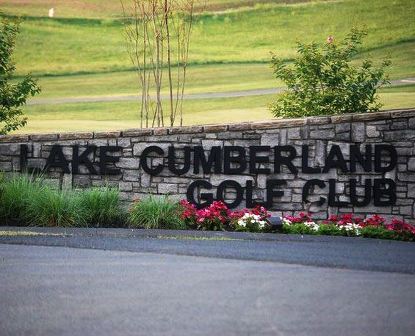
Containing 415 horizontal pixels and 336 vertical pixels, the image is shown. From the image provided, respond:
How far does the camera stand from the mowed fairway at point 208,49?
91.4 feet

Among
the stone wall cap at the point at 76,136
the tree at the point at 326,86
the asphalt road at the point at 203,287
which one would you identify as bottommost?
the asphalt road at the point at 203,287

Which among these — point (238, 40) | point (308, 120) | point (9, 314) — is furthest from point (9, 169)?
point (238, 40)

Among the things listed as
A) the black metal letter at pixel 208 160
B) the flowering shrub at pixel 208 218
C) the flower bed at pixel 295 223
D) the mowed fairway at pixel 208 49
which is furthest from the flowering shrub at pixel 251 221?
the mowed fairway at pixel 208 49

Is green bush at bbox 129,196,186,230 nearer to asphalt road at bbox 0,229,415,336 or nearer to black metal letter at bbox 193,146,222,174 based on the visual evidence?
black metal letter at bbox 193,146,222,174

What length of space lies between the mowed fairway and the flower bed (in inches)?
447

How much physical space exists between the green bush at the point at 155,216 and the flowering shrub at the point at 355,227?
171cm

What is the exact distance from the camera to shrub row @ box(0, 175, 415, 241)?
15117 mm

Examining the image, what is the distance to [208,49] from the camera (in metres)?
32.4

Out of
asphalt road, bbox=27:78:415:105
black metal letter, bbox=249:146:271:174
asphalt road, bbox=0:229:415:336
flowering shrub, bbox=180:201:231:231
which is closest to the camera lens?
asphalt road, bbox=0:229:415:336

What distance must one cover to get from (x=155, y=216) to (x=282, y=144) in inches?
104

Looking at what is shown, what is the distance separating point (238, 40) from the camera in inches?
1264

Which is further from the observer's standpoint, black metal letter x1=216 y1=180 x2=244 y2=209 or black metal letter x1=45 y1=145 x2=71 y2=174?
black metal letter x1=45 y1=145 x2=71 y2=174

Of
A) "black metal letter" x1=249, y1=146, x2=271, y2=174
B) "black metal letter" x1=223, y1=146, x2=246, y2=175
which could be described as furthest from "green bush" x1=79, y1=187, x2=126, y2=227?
"black metal letter" x1=249, y1=146, x2=271, y2=174

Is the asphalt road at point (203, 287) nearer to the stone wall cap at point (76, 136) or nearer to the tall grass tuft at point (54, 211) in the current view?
the tall grass tuft at point (54, 211)
